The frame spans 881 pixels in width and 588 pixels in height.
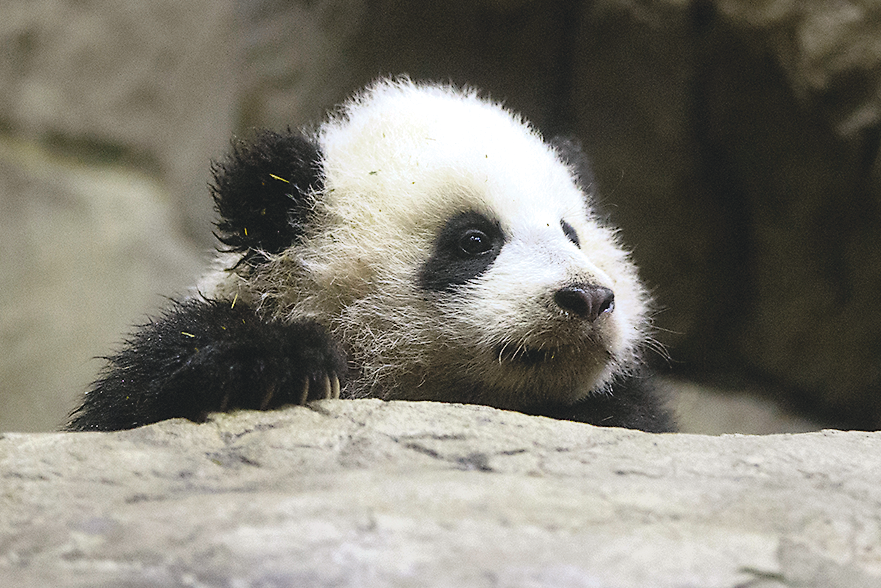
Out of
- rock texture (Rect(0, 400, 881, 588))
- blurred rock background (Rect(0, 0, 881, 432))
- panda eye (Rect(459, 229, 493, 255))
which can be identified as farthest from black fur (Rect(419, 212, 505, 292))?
blurred rock background (Rect(0, 0, 881, 432))

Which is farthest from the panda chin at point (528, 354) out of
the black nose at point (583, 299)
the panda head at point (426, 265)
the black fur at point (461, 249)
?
the black fur at point (461, 249)

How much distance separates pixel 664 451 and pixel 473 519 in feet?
1.93

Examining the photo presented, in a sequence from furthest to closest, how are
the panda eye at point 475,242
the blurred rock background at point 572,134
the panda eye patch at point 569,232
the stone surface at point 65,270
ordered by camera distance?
the stone surface at point 65,270, the blurred rock background at point 572,134, the panda eye patch at point 569,232, the panda eye at point 475,242

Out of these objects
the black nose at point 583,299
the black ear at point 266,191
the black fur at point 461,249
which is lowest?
the black nose at point 583,299

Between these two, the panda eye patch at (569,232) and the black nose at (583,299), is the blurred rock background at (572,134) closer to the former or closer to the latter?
the panda eye patch at (569,232)

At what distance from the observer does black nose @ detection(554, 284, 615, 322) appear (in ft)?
6.81

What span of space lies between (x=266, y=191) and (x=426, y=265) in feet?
1.67

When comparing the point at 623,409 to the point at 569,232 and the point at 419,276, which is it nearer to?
the point at 569,232

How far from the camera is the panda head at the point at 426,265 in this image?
221 centimetres

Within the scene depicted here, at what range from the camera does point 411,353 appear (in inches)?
91.0

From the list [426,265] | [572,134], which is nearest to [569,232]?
[426,265]

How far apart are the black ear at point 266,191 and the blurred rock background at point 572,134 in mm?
1470

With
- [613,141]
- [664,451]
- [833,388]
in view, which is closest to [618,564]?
[664,451]

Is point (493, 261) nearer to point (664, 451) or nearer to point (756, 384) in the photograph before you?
point (664, 451)
